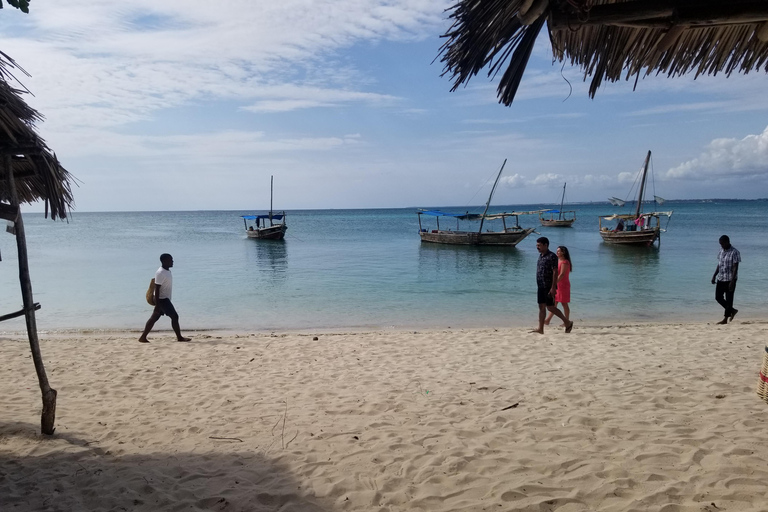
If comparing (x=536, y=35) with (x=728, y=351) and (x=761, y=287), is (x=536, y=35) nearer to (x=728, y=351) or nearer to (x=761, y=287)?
(x=728, y=351)

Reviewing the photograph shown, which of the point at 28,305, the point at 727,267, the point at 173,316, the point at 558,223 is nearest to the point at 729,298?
the point at 727,267

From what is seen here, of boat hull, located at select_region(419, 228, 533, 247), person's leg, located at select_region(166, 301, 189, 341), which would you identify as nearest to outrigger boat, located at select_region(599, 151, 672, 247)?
boat hull, located at select_region(419, 228, 533, 247)

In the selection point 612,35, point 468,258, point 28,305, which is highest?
point 612,35

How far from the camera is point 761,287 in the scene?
16.6m

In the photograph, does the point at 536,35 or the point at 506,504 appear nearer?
the point at 536,35

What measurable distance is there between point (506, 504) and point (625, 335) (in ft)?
21.4

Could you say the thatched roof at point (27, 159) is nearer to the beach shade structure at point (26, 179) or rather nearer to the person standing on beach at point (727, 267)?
the beach shade structure at point (26, 179)

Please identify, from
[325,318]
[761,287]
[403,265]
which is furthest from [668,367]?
[403,265]

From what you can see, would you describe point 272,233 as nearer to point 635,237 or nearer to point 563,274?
point 635,237

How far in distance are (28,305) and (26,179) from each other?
121 cm

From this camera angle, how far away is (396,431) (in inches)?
182

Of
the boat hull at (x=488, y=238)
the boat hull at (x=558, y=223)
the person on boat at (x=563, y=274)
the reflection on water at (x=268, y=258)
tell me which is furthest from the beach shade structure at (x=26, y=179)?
the boat hull at (x=558, y=223)

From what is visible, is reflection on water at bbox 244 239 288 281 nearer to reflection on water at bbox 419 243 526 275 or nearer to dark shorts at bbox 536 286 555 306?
reflection on water at bbox 419 243 526 275

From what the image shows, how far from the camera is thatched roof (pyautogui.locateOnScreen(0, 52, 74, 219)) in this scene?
3918 millimetres
